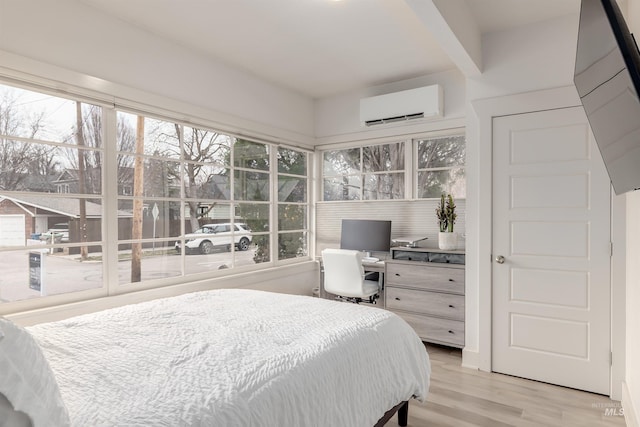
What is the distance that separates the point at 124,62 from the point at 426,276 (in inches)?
120

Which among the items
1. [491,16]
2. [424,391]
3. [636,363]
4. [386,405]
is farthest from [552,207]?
[386,405]

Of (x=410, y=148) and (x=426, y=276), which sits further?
(x=410, y=148)

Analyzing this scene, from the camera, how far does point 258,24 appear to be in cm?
269

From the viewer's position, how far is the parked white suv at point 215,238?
3.22 m

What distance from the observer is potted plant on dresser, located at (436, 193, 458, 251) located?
11.0 feet

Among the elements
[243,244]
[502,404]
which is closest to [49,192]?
[243,244]

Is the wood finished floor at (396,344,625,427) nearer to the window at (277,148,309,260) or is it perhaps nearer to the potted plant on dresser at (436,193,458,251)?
the potted plant on dresser at (436,193,458,251)

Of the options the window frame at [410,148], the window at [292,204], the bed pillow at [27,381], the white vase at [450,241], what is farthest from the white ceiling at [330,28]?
the bed pillow at [27,381]

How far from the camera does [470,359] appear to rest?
→ 2979 millimetres

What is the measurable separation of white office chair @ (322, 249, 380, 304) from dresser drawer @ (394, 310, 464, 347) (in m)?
0.45

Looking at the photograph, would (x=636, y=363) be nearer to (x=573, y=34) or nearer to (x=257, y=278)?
(x=573, y=34)

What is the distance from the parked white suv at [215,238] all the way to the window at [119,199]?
0.4 inches

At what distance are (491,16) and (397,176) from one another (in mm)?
1834

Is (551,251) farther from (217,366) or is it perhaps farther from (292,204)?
(292,204)
